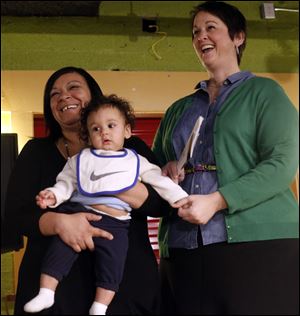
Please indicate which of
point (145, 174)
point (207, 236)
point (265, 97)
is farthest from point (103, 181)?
point (265, 97)

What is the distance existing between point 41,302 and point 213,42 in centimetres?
53

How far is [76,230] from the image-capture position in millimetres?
700

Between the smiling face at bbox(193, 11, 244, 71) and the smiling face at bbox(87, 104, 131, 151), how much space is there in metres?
0.19

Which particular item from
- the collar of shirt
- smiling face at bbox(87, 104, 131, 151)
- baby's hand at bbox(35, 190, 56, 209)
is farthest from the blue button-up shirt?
baby's hand at bbox(35, 190, 56, 209)

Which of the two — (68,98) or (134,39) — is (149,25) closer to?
(134,39)

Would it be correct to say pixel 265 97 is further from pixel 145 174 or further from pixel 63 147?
pixel 63 147

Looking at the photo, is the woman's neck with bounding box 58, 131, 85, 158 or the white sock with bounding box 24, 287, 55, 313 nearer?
the white sock with bounding box 24, 287, 55, 313

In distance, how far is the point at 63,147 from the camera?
32.5 inches

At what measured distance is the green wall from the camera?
0.78m

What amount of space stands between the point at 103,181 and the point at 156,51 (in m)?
0.27

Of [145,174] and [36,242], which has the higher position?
[145,174]

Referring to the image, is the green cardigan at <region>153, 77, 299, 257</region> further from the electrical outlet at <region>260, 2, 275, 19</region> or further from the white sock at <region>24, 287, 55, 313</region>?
the white sock at <region>24, 287, 55, 313</region>

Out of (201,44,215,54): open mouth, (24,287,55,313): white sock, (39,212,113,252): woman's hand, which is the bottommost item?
(24,287,55,313): white sock

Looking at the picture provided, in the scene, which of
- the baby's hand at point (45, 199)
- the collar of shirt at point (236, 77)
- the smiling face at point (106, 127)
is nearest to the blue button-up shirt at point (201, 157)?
the collar of shirt at point (236, 77)
